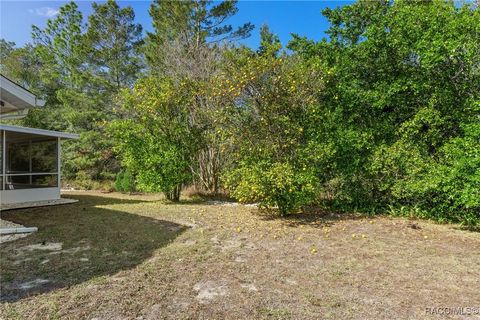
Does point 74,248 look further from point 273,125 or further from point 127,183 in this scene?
point 127,183

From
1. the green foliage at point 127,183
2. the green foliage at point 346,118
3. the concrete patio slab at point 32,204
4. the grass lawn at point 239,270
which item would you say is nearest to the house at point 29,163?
the concrete patio slab at point 32,204

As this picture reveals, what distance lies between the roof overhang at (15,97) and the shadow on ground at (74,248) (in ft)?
8.72

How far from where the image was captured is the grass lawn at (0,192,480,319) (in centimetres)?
282

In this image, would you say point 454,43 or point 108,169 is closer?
point 454,43

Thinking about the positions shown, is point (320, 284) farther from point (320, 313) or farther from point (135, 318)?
point (135, 318)

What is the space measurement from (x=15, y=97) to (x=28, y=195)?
4.43m

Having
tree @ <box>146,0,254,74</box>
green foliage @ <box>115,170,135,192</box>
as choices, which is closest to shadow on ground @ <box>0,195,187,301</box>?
green foliage @ <box>115,170,135,192</box>

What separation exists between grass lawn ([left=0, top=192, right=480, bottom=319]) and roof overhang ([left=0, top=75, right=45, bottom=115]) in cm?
267

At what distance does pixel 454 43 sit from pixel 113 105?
53.1ft

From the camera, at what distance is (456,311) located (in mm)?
2754

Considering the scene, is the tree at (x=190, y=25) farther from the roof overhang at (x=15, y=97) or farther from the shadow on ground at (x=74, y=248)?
the shadow on ground at (x=74, y=248)

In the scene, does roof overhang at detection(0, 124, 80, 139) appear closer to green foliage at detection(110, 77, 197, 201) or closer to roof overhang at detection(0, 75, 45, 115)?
roof overhang at detection(0, 75, 45, 115)

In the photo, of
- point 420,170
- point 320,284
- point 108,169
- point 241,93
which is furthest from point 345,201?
point 108,169

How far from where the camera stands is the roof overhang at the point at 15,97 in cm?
607
